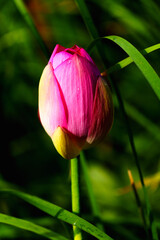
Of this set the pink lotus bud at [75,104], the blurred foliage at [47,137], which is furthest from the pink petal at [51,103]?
the blurred foliage at [47,137]

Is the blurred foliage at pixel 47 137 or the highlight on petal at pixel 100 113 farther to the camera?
the blurred foliage at pixel 47 137

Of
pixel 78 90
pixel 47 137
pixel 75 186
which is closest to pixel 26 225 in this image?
pixel 75 186

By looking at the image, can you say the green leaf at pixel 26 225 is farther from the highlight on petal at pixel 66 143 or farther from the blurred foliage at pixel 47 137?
the blurred foliage at pixel 47 137

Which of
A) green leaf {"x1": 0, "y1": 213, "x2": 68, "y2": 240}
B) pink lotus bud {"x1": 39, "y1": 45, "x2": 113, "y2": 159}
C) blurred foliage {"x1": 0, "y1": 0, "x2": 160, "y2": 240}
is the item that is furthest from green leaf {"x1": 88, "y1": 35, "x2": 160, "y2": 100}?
blurred foliage {"x1": 0, "y1": 0, "x2": 160, "y2": 240}

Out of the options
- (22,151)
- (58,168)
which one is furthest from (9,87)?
(58,168)

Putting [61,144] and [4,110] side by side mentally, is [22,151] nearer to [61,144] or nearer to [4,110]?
[4,110]

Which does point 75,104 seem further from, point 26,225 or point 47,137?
point 47,137

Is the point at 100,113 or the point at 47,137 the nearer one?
the point at 100,113
